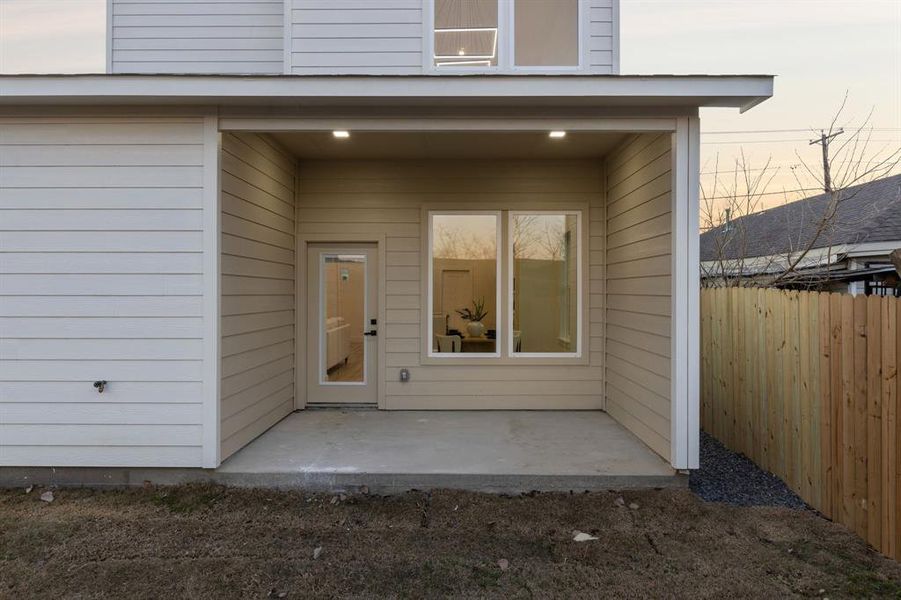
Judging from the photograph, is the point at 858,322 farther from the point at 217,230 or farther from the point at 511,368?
the point at 217,230

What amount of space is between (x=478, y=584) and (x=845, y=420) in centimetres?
259

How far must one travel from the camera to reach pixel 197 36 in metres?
5.05

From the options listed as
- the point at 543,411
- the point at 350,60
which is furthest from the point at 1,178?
the point at 543,411

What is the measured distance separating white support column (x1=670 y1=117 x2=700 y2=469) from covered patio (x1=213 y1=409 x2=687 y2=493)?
38cm

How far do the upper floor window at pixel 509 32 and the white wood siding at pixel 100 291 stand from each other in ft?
8.41

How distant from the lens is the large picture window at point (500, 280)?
5.91 metres

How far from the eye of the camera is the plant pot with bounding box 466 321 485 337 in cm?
593

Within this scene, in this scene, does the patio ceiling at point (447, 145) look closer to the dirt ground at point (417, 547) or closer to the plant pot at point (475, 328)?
the plant pot at point (475, 328)

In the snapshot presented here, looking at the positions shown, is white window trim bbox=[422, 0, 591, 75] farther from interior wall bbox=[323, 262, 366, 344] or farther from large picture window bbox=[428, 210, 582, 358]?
interior wall bbox=[323, 262, 366, 344]

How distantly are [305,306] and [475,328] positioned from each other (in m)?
2.12

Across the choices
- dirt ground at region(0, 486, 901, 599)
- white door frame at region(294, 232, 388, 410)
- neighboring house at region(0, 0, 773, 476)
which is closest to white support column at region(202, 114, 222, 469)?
neighboring house at region(0, 0, 773, 476)

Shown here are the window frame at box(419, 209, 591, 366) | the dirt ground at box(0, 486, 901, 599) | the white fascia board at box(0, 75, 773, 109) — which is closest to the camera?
the dirt ground at box(0, 486, 901, 599)

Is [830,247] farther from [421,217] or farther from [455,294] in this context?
[421,217]

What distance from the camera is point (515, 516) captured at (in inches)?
132
